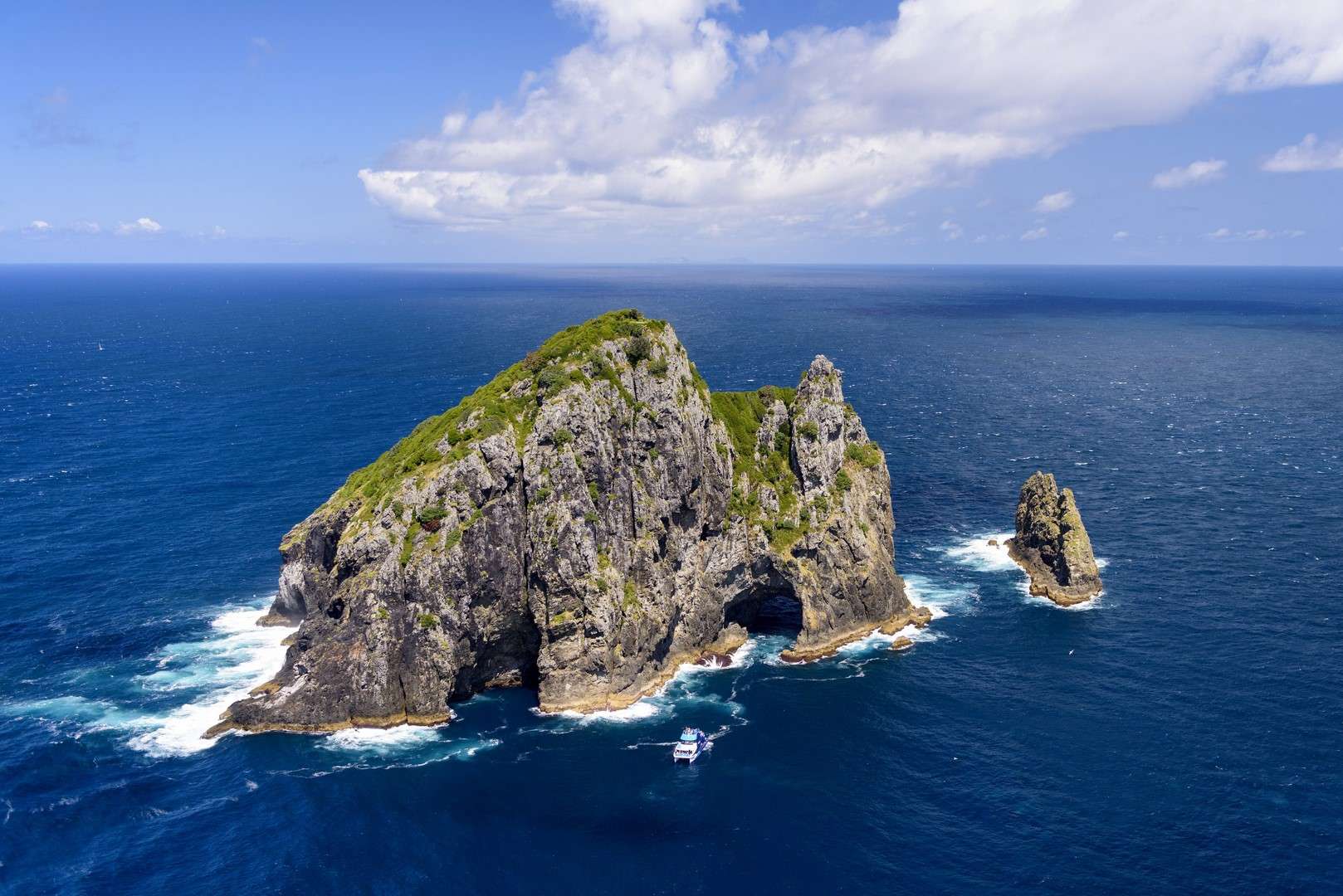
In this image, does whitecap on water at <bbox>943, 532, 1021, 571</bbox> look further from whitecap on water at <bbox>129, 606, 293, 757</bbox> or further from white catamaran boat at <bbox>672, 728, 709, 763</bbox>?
whitecap on water at <bbox>129, 606, 293, 757</bbox>

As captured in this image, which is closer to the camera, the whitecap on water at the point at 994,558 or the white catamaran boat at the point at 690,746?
the white catamaran boat at the point at 690,746

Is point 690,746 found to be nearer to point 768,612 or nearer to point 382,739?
point 382,739

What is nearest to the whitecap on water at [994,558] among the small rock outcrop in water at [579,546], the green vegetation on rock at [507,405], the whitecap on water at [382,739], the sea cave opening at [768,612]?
the small rock outcrop in water at [579,546]

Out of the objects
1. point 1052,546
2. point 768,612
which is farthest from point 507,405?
point 1052,546

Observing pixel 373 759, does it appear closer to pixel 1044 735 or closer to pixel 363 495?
pixel 363 495

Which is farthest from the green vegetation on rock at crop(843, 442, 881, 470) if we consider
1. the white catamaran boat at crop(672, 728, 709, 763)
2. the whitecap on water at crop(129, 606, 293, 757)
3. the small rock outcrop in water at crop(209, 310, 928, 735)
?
the whitecap on water at crop(129, 606, 293, 757)

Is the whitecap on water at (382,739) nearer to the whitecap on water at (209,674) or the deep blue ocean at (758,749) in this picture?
the deep blue ocean at (758,749)

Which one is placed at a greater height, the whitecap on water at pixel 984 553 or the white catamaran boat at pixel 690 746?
the whitecap on water at pixel 984 553
